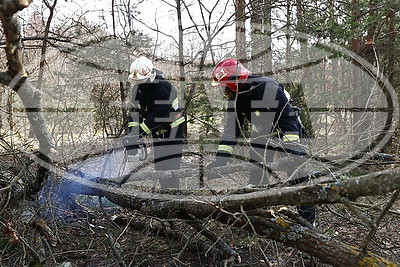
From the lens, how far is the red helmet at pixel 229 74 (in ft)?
10.8

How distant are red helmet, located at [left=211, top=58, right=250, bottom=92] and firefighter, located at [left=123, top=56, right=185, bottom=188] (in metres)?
1.17

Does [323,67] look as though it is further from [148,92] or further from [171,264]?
[171,264]

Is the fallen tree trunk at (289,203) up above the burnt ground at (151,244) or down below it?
above

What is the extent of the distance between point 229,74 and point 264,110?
21.4 inches

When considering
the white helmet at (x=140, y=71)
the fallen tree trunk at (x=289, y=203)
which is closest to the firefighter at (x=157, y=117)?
the white helmet at (x=140, y=71)

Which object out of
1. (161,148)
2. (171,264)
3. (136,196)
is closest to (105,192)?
(136,196)

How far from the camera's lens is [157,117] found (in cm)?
428

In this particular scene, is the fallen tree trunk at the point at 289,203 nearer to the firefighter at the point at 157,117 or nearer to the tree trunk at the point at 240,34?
the firefighter at the point at 157,117

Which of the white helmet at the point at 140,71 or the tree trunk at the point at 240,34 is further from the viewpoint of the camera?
the tree trunk at the point at 240,34

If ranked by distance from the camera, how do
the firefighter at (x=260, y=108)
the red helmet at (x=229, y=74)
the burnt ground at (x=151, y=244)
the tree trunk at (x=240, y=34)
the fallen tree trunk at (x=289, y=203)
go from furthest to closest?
1. the tree trunk at (x=240, y=34)
2. the red helmet at (x=229, y=74)
3. the firefighter at (x=260, y=108)
4. the burnt ground at (x=151, y=244)
5. the fallen tree trunk at (x=289, y=203)

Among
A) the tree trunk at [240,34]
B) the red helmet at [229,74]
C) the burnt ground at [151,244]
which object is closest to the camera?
the burnt ground at [151,244]

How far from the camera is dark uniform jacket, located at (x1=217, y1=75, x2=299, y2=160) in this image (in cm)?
319

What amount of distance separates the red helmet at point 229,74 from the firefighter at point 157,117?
117 centimetres

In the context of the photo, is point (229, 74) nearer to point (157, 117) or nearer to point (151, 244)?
point (157, 117)
